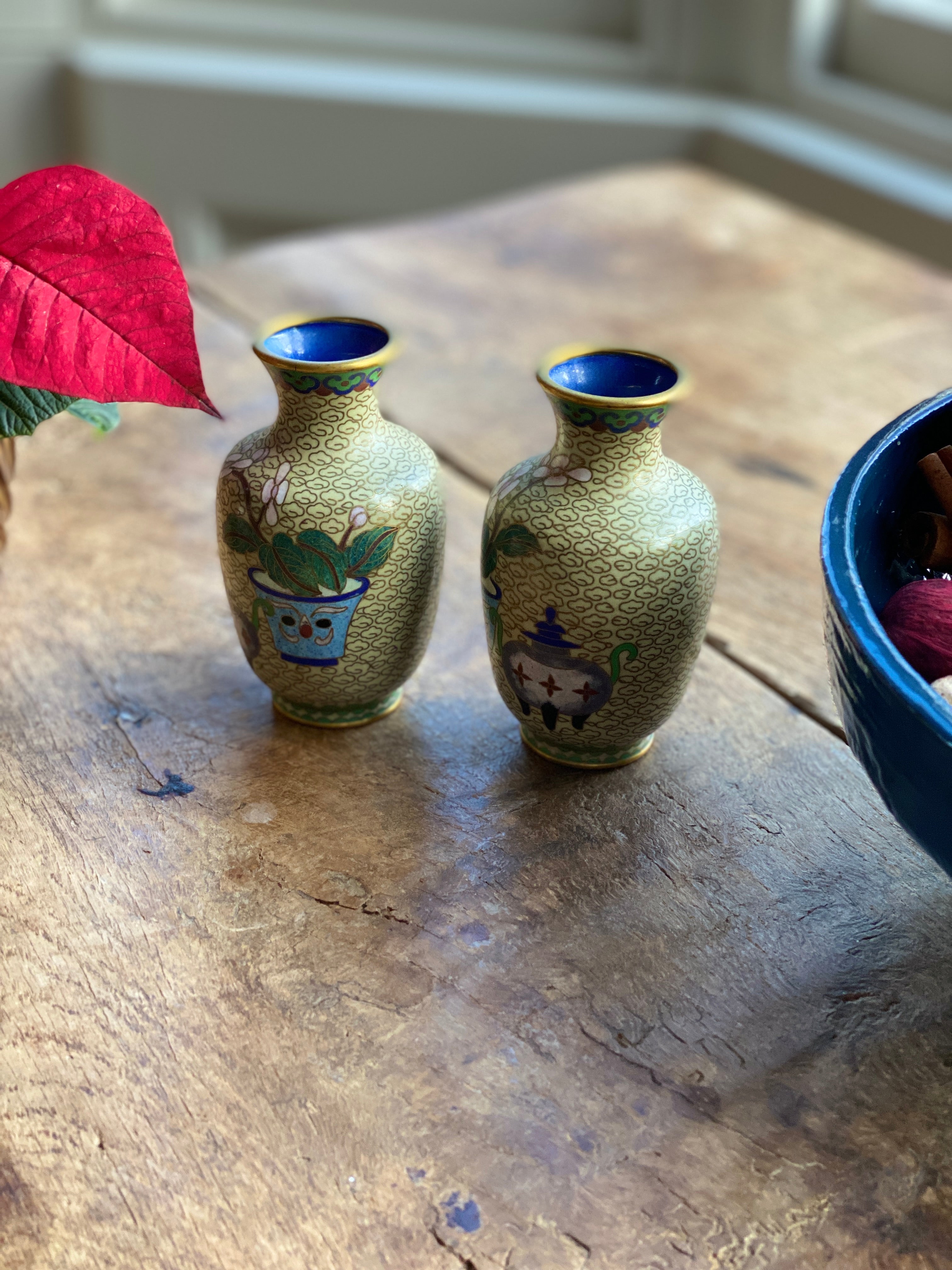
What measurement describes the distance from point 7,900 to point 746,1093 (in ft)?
0.89

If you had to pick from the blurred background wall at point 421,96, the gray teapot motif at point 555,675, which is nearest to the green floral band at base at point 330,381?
the gray teapot motif at point 555,675

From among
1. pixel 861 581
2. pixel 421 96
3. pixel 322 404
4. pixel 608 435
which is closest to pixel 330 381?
pixel 322 404

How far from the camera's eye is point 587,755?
20.5 inches

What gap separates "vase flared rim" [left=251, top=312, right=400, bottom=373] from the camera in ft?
1.56

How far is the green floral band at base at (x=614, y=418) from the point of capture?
455 mm

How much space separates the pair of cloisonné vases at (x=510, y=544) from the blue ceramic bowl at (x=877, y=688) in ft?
0.20

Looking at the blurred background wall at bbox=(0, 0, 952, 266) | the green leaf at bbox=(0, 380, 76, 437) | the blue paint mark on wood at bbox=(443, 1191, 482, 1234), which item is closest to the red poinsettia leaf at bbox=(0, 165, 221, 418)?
the green leaf at bbox=(0, 380, 76, 437)

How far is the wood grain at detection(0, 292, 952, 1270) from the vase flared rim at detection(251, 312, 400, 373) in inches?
6.4

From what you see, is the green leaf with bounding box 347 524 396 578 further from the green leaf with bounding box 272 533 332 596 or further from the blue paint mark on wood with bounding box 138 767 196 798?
the blue paint mark on wood with bounding box 138 767 196 798

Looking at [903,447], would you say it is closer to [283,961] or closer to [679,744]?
[679,744]

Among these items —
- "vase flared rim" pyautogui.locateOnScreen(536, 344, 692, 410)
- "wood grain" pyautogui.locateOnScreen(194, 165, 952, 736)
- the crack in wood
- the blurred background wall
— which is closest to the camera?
the crack in wood

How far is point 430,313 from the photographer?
3.19 feet

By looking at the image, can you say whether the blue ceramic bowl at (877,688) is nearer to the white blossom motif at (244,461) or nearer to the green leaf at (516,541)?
the green leaf at (516,541)

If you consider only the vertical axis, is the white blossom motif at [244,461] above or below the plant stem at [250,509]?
above
